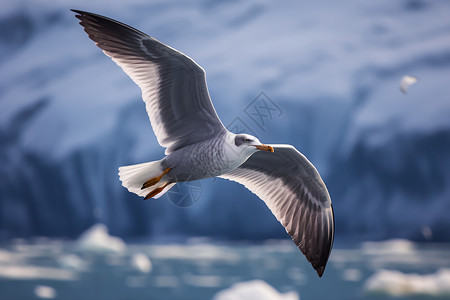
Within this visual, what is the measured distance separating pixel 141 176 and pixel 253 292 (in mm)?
6311

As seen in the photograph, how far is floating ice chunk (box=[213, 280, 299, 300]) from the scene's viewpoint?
312 inches

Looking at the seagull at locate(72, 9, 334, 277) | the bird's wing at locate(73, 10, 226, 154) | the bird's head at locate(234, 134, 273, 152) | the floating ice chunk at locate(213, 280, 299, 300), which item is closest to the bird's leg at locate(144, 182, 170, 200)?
the seagull at locate(72, 9, 334, 277)

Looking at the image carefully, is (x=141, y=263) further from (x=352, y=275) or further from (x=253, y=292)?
(x=352, y=275)

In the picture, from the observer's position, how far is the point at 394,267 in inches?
342

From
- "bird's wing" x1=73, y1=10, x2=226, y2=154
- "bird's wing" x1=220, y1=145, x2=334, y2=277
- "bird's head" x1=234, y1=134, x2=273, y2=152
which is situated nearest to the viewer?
"bird's head" x1=234, y1=134, x2=273, y2=152

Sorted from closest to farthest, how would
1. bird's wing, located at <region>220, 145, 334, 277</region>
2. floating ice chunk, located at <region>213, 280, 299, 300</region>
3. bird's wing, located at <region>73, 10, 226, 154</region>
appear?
1. bird's wing, located at <region>73, 10, 226, 154</region>
2. bird's wing, located at <region>220, 145, 334, 277</region>
3. floating ice chunk, located at <region>213, 280, 299, 300</region>

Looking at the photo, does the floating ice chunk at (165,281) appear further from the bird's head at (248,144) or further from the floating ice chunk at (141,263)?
the bird's head at (248,144)

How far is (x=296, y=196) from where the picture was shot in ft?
9.66

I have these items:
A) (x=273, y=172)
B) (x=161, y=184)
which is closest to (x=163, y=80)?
(x=161, y=184)

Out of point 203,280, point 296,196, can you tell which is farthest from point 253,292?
point 296,196

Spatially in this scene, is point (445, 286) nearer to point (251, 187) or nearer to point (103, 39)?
point (251, 187)

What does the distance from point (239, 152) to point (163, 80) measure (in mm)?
588

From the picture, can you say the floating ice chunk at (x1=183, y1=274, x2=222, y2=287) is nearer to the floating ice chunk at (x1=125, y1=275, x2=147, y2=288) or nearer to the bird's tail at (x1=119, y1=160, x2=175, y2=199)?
the floating ice chunk at (x1=125, y1=275, x2=147, y2=288)

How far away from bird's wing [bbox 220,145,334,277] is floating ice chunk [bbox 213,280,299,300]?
5159mm
